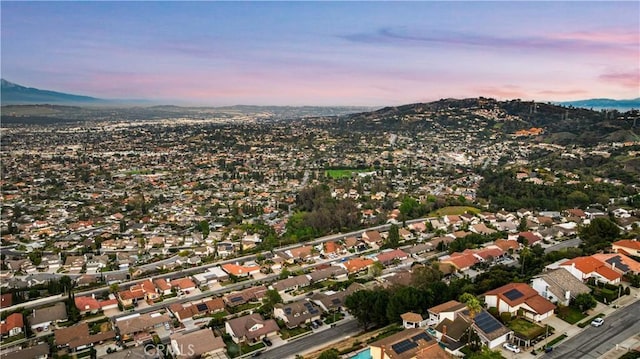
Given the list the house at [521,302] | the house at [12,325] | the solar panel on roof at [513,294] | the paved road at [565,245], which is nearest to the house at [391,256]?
the paved road at [565,245]

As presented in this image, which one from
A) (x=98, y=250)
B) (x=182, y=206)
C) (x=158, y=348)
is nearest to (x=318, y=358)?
(x=158, y=348)

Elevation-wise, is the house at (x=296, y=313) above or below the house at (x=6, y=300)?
above

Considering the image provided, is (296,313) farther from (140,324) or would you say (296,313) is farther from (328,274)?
(140,324)

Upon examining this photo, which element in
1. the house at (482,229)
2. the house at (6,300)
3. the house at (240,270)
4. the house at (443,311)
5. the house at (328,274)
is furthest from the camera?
the house at (482,229)

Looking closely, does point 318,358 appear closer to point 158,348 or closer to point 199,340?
point 199,340

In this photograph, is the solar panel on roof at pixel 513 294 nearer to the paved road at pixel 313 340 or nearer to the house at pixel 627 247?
the paved road at pixel 313 340

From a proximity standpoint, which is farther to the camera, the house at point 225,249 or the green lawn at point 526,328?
the house at point 225,249
